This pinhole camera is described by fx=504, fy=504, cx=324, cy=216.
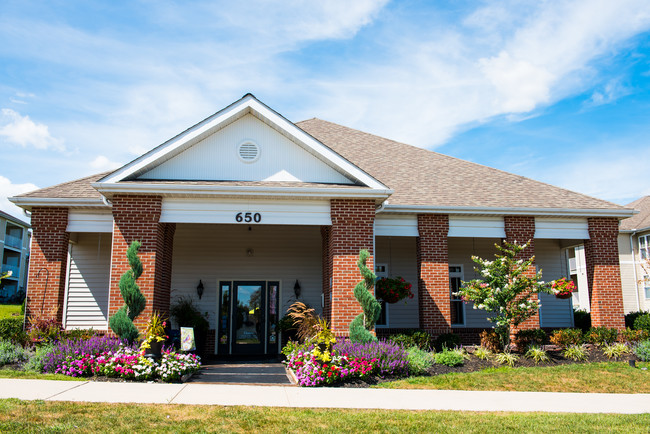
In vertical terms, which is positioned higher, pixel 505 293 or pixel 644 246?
pixel 644 246

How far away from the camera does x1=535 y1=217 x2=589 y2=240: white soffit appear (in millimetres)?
15219

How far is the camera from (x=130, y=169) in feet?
40.3

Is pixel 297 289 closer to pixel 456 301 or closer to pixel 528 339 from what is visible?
pixel 456 301

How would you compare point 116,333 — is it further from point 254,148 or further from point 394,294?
point 394,294

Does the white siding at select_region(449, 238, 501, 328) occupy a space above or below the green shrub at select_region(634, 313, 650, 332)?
above

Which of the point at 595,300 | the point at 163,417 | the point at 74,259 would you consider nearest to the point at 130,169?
the point at 74,259

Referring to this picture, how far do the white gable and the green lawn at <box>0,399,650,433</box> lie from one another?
6779mm

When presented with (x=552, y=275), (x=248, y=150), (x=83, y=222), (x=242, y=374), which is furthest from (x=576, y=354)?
(x=83, y=222)

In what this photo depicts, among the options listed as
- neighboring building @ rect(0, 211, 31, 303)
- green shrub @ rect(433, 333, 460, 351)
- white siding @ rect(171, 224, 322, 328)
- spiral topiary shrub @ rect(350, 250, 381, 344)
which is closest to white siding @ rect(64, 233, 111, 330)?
white siding @ rect(171, 224, 322, 328)

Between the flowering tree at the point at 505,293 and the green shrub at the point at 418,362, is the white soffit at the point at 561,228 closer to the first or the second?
the flowering tree at the point at 505,293

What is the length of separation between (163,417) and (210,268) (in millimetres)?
9414

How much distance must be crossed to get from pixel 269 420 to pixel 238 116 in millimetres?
8439

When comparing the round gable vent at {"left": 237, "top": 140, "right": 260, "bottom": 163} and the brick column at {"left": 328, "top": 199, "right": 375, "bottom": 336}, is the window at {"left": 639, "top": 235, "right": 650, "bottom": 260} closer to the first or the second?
the brick column at {"left": 328, "top": 199, "right": 375, "bottom": 336}

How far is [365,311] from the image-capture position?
11664 mm
